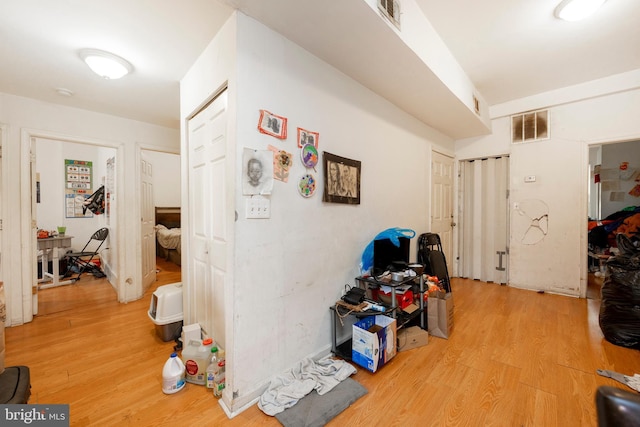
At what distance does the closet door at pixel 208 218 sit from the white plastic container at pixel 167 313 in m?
0.14

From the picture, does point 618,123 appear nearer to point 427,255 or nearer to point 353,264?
point 427,255

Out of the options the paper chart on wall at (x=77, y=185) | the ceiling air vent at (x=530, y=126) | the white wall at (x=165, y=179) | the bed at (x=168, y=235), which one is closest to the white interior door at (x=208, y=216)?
the bed at (x=168, y=235)

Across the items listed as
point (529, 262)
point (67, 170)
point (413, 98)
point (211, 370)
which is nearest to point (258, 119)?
point (211, 370)

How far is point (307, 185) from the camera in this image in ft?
6.31

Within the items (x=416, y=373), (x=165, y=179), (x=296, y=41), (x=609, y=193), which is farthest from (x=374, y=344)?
(x=165, y=179)

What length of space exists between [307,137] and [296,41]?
668 millimetres

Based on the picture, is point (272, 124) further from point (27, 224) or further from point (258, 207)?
point (27, 224)

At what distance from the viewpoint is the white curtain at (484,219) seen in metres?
3.97

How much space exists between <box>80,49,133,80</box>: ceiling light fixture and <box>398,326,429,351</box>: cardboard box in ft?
10.9

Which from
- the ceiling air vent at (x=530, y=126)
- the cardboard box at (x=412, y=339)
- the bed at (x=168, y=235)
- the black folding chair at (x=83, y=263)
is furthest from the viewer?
the bed at (x=168, y=235)

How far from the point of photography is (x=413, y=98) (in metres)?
2.77

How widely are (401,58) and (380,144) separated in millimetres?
850

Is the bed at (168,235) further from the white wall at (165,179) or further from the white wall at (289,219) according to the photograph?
the white wall at (289,219)

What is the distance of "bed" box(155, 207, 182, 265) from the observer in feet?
17.0
